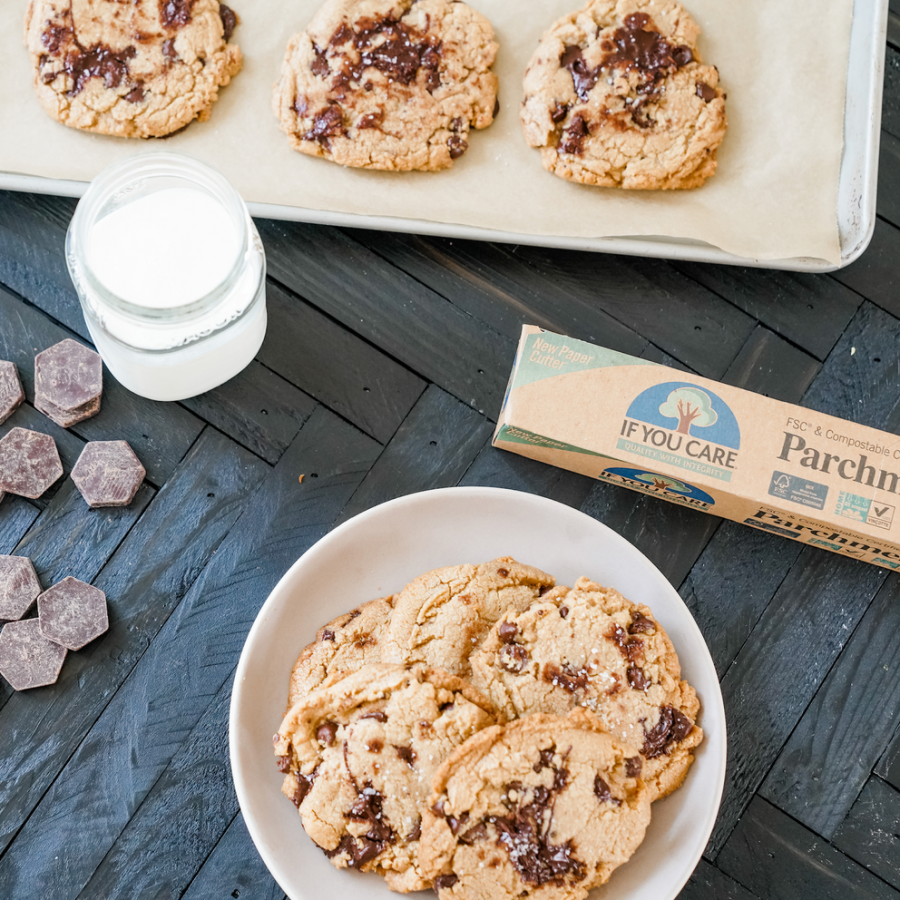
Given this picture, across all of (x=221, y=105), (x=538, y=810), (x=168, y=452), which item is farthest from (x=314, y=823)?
(x=221, y=105)

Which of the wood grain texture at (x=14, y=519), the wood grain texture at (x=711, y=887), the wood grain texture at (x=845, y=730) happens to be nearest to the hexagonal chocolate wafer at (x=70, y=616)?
the wood grain texture at (x=14, y=519)

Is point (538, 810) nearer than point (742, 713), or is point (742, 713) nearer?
point (538, 810)

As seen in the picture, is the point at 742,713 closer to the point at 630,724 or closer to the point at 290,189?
the point at 630,724

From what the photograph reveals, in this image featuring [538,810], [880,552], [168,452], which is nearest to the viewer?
[538,810]

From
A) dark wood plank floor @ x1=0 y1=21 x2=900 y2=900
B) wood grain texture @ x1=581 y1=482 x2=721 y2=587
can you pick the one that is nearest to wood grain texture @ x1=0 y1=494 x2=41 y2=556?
dark wood plank floor @ x1=0 y1=21 x2=900 y2=900

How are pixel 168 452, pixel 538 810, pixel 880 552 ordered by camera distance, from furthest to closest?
pixel 168 452
pixel 880 552
pixel 538 810

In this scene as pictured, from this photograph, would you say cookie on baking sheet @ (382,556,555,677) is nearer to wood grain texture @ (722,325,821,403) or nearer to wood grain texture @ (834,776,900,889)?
wood grain texture @ (722,325,821,403)

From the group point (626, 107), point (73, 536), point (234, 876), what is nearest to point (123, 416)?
point (73, 536)
